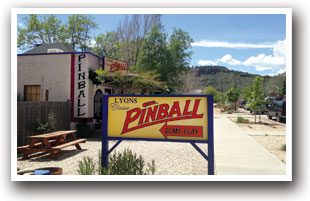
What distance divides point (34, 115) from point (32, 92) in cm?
365

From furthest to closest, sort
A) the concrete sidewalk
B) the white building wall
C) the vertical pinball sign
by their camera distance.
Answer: the white building wall < the concrete sidewalk < the vertical pinball sign

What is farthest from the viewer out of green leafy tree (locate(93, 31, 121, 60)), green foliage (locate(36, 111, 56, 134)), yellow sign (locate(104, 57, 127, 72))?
green leafy tree (locate(93, 31, 121, 60))

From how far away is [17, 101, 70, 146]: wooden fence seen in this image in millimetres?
7672

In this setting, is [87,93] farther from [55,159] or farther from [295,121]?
[295,121]

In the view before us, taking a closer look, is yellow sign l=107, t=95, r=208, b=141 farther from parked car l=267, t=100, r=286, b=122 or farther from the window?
parked car l=267, t=100, r=286, b=122

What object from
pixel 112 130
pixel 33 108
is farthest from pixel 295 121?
pixel 33 108

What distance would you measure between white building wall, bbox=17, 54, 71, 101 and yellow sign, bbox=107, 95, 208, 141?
7.33 m

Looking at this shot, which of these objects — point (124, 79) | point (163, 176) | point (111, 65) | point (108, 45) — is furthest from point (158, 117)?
point (108, 45)

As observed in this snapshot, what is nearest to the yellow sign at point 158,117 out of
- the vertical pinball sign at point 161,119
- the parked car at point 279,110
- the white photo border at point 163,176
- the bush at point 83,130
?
the vertical pinball sign at point 161,119

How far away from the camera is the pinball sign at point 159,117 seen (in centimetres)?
404

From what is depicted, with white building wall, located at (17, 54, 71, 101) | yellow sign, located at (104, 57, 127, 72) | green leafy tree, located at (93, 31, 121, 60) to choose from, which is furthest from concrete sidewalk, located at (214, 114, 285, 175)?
green leafy tree, located at (93, 31, 121, 60)

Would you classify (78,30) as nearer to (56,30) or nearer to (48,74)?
(56,30)

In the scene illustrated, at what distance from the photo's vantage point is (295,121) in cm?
362

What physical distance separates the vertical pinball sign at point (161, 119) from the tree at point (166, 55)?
16651 millimetres
